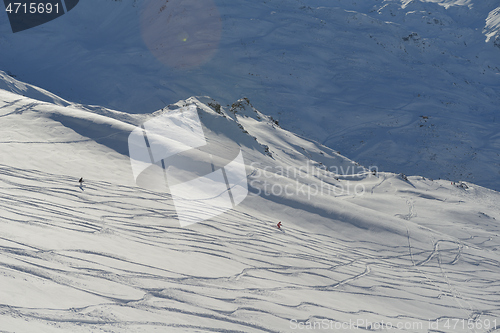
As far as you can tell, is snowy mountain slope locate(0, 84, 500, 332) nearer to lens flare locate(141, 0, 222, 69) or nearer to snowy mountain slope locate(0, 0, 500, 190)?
snowy mountain slope locate(0, 0, 500, 190)

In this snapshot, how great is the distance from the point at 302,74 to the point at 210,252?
2065 centimetres

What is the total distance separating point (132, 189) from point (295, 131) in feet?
44.2

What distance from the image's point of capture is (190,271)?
15.8ft

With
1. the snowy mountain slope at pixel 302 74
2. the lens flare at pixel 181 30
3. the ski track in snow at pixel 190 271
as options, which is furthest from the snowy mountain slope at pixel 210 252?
the lens flare at pixel 181 30

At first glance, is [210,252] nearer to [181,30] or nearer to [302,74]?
[302,74]

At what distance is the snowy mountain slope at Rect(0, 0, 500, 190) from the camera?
19.6 metres

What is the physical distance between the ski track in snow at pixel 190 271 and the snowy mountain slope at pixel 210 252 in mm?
22

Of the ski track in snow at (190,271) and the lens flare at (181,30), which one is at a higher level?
the lens flare at (181,30)

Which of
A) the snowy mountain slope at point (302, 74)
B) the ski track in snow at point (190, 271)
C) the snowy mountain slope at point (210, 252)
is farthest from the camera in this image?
the snowy mountain slope at point (302, 74)

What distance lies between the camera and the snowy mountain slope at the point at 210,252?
376 cm

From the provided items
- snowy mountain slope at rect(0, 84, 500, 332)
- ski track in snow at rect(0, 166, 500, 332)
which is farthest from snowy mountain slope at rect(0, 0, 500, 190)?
ski track in snow at rect(0, 166, 500, 332)

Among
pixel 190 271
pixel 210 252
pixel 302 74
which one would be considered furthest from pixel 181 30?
pixel 190 271

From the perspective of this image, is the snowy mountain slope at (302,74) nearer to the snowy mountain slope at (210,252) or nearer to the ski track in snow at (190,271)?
the snowy mountain slope at (210,252)

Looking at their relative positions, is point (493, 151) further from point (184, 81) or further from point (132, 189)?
point (132, 189)
